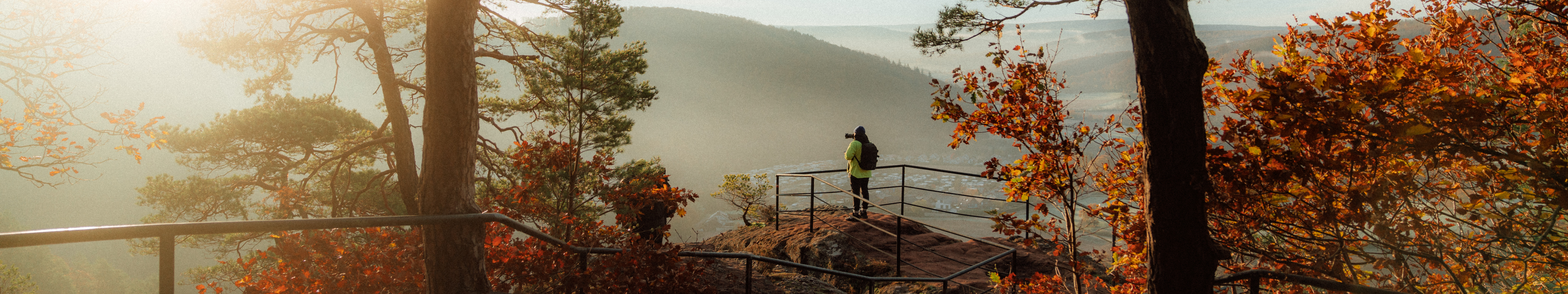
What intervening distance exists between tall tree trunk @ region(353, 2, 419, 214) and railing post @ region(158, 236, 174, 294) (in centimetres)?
604

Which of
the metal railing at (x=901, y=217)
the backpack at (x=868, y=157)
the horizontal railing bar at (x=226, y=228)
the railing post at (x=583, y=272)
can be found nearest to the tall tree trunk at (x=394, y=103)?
the metal railing at (x=901, y=217)

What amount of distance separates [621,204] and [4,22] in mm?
9647

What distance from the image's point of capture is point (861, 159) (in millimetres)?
7969

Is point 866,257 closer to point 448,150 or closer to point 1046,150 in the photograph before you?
point 1046,150

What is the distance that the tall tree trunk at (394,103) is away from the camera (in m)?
7.44

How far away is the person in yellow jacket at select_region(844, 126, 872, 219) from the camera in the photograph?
7965 millimetres

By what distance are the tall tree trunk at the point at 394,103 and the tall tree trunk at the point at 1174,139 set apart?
7620 millimetres

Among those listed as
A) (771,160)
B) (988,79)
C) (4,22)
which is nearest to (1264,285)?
(988,79)

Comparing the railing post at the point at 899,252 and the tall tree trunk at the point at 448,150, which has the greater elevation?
the tall tree trunk at the point at 448,150

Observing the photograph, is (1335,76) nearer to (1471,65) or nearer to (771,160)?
(1471,65)

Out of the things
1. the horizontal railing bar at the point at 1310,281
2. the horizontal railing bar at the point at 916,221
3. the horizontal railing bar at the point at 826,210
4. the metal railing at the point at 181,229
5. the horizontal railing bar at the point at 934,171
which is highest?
the metal railing at the point at 181,229

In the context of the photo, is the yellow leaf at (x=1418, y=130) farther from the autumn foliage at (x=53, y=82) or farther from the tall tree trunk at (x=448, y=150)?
the autumn foliage at (x=53, y=82)

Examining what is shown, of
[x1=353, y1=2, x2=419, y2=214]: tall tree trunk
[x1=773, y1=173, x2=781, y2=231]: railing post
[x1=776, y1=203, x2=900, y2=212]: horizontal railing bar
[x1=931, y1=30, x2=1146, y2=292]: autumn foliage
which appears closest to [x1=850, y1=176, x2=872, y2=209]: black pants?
[x1=773, y1=173, x2=781, y2=231]: railing post

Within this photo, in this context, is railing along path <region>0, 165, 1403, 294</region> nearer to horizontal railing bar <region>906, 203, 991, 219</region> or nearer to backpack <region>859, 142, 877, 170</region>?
horizontal railing bar <region>906, 203, 991, 219</region>
